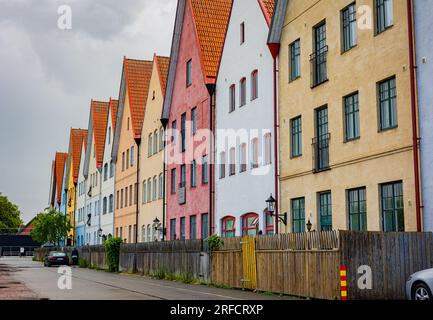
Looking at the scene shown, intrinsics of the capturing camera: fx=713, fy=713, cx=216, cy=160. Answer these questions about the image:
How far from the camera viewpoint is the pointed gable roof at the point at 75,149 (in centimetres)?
8720

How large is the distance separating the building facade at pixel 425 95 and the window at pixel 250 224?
12.0 m

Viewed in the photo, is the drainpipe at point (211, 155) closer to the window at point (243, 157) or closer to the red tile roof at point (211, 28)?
the red tile roof at point (211, 28)

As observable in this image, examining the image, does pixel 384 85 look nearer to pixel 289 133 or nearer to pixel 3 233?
pixel 289 133

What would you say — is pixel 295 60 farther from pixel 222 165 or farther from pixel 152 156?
pixel 152 156

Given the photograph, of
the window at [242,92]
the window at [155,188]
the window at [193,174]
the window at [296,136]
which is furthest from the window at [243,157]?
the window at [155,188]

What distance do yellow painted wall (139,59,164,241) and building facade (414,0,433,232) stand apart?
92.1ft

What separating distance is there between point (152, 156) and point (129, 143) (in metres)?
8.12

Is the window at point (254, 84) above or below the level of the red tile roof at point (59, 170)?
below

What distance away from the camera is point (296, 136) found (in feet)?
95.9

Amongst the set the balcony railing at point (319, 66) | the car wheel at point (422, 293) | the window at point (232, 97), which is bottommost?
the car wheel at point (422, 293)

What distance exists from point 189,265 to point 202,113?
402 inches

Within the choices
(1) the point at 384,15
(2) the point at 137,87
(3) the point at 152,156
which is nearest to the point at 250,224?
(1) the point at 384,15

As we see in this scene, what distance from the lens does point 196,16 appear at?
41.8 metres
